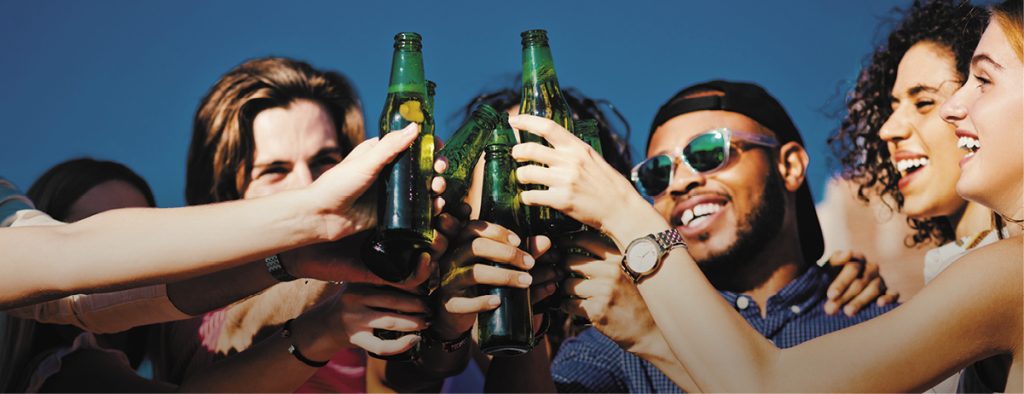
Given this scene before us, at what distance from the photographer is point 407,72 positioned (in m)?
1.87

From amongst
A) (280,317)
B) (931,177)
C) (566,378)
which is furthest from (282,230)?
(931,177)

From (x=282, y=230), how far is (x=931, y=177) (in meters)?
2.60

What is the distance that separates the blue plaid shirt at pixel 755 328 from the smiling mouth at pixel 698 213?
0.35m

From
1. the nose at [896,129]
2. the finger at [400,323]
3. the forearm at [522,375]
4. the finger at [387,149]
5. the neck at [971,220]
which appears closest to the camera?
the finger at [387,149]

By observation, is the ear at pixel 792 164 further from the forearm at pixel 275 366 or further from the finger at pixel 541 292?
the forearm at pixel 275 366

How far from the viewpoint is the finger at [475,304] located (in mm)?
1992

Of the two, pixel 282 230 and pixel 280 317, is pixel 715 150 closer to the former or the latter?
pixel 280 317

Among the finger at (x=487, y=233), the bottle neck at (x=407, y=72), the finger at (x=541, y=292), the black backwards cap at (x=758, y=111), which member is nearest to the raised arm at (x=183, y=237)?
the bottle neck at (x=407, y=72)

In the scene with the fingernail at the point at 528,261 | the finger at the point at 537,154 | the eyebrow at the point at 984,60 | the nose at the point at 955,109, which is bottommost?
the fingernail at the point at 528,261

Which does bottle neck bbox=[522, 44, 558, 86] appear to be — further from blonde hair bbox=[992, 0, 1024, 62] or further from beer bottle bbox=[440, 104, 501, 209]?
blonde hair bbox=[992, 0, 1024, 62]

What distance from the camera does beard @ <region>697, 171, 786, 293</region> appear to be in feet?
12.2

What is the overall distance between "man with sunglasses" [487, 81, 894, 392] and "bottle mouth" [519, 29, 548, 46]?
1372 mm

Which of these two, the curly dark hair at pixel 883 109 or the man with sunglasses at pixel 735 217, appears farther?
the curly dark hair at pixel 883 109

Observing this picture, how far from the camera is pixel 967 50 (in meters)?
3.31
